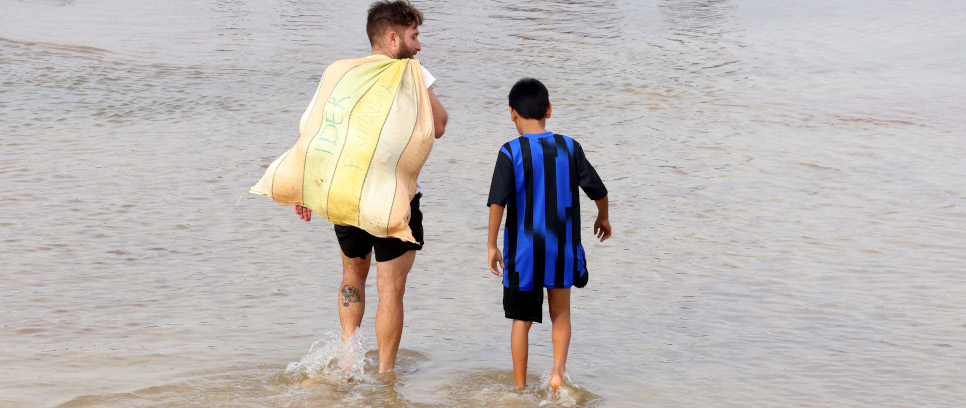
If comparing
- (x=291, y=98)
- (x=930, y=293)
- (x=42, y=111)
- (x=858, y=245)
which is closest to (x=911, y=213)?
(x=858, y=245)

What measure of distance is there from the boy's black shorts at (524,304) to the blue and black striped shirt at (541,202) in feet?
0.10

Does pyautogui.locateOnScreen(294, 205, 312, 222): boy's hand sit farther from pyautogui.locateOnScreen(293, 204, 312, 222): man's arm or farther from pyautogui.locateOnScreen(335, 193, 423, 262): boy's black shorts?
pyautogui.locateOnScreen(335, 193, 423, 262): boy's black shorts

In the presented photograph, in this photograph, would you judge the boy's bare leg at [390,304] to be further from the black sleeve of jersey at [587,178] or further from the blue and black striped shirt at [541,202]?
the black sleeve of jersey at [587,178]

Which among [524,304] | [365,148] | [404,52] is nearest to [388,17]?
[404,52]

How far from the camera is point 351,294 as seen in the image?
181 inches

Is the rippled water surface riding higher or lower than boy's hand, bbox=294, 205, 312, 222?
lower

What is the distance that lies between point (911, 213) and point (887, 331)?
2.71m

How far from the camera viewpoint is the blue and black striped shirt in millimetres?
4184

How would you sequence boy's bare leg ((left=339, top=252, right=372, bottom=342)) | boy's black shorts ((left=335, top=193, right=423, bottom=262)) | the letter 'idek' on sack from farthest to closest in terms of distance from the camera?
boy's bare leg ((left=339, top=252, right=372, bottom=342)) → boy's black shorts ((left=335, top=193, right=423, bottom=262)) → the letter 'idek' on sack

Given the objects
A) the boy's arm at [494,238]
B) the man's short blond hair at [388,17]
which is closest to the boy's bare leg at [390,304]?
the boy's arm at [494,238]

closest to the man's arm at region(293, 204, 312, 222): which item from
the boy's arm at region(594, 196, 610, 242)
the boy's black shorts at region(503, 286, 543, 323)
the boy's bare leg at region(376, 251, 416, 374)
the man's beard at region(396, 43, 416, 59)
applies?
A: the boy's bare leg at region(376, 251, 416, 374)

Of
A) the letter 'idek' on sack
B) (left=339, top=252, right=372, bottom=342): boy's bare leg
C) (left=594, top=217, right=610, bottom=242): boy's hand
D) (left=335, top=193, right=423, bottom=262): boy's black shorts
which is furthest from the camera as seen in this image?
(left=339, top=252, right=372, bottom=342): boy's bare leg

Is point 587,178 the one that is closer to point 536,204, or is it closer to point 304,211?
point 536,204

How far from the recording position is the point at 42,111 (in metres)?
11.0
